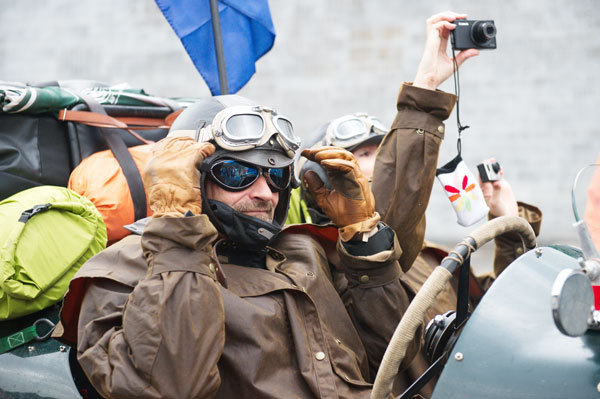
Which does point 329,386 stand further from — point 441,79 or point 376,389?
point 441,79

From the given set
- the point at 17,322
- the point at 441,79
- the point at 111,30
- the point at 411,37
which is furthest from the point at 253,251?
the point at 111,30

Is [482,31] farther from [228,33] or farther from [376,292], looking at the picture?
[228,33]

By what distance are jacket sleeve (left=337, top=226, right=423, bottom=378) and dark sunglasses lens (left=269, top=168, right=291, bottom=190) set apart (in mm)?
306

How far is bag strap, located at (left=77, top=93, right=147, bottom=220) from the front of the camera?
301 centimetres

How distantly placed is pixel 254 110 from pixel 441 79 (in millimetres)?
853

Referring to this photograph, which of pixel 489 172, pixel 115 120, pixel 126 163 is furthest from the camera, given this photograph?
pixel 489 172

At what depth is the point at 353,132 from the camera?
3727mm

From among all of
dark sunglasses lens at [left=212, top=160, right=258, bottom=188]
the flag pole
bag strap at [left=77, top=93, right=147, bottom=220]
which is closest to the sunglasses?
dark sunglasses lens at [left=212, top=160, right=258, bottom=188]

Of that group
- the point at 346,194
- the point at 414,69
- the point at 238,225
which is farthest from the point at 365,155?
the point at 414,69

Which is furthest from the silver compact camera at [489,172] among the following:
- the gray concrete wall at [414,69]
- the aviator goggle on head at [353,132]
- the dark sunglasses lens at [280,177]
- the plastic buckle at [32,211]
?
the gray concrete wall at [414,69]

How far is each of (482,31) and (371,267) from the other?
1090 millimetres

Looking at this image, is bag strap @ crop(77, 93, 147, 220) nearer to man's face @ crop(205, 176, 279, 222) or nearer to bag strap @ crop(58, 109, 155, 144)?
bag strap @ crop(58, 109, 155, 144)

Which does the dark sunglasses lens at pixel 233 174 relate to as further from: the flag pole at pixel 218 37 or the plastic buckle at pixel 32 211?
the flag pole at pixel 218 37

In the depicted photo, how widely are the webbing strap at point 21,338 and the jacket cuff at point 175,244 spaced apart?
1.94ft
